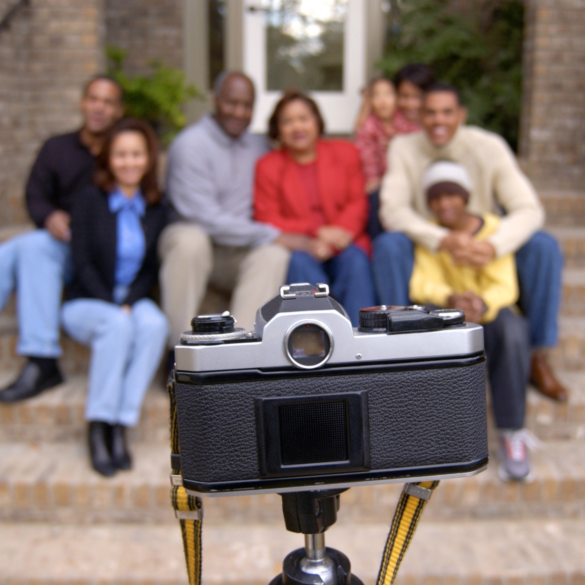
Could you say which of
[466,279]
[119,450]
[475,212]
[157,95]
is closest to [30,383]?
[119,450]

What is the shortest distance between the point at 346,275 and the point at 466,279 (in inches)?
17.8

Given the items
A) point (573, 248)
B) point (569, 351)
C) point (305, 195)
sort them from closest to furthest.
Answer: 1. point (569, 351)
2. point (305, 195)
3. point (573, 248)

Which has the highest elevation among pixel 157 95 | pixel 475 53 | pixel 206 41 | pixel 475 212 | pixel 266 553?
pixel 206 41

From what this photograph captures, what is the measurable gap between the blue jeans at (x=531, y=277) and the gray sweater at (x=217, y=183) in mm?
481

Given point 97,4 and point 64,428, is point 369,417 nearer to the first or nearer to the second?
point 64,428

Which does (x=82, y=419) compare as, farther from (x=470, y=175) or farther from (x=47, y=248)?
(x=470, y=175)

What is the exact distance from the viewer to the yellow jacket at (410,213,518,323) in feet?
7.91

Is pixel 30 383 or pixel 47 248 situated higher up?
pixel 47 248

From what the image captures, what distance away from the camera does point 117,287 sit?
8.57 ft

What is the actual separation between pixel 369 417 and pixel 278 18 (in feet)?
15.9

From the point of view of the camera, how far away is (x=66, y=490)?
2266mm

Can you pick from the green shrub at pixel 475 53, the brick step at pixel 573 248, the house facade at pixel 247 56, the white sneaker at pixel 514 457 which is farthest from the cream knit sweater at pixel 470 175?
the green shrub at pixel 475 53

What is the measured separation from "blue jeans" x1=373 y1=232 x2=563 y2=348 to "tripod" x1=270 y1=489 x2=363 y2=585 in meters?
1.65

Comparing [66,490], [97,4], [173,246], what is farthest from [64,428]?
[97,4]
